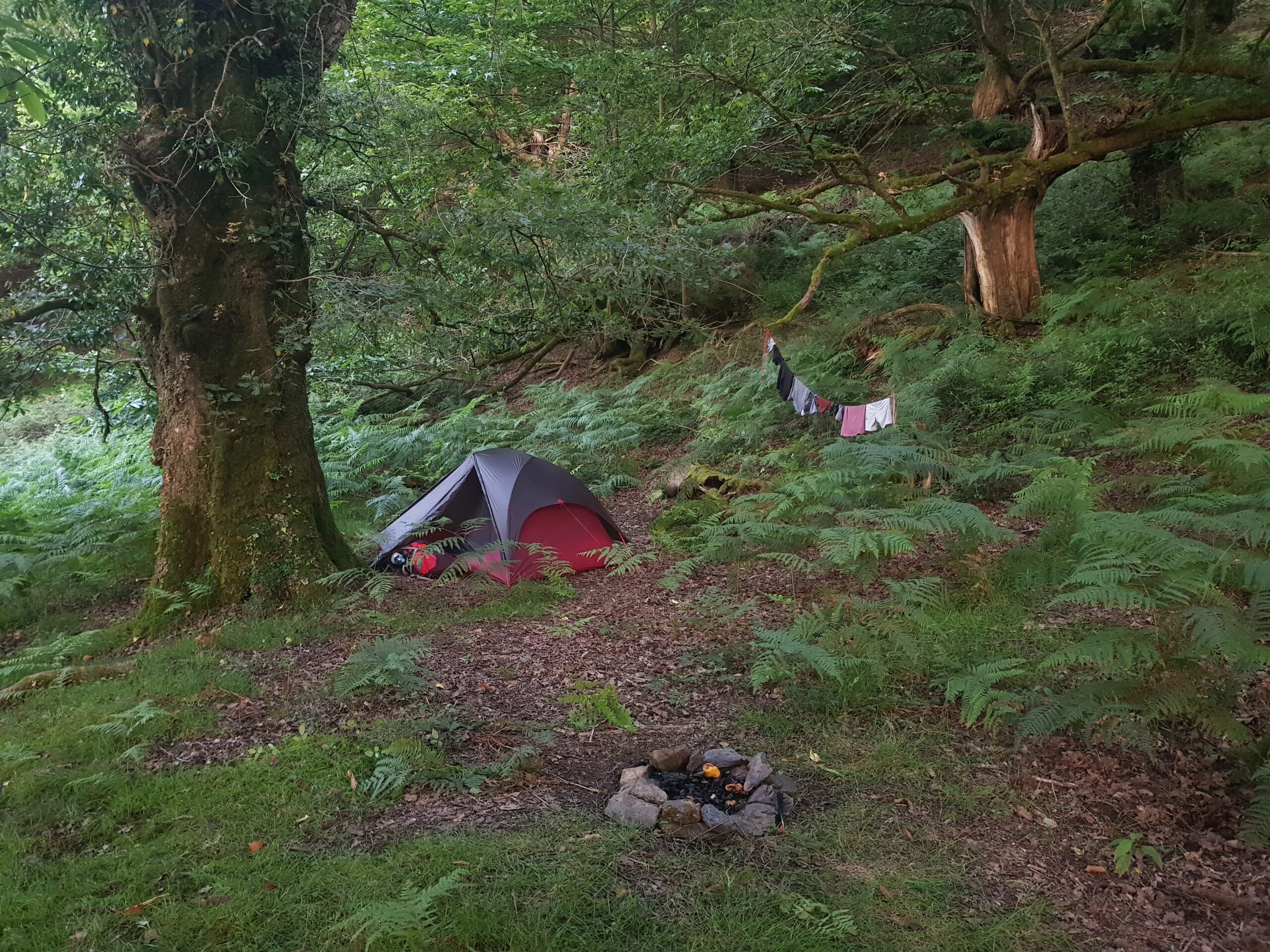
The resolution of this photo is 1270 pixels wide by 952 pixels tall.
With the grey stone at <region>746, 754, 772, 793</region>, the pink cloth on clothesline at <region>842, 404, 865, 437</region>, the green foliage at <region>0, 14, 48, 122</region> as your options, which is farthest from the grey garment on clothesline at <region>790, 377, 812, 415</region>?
the green foliage at <region>0, 14, 48, 122</region>

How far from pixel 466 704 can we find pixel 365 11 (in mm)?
12109

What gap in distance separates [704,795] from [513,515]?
4434 mm

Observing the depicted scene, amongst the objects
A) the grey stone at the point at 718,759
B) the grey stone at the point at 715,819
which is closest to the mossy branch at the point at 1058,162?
the grey stone at the point at 718,759

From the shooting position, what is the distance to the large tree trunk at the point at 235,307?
251 inches

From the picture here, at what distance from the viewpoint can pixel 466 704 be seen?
4.87 metres

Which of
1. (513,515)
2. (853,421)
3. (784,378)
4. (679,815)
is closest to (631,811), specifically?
(679,815)

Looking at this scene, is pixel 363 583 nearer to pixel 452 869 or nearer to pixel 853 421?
pixel 452 869

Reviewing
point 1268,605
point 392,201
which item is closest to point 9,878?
point 1268,605

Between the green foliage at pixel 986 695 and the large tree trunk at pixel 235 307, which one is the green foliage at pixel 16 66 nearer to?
the green foliage at pixel 986 695

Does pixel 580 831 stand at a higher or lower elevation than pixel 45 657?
lower

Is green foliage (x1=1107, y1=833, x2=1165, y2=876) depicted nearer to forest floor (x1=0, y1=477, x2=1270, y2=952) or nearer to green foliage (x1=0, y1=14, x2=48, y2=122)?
forest floor (x1=0, y1=477, x2=1270, y2=952)

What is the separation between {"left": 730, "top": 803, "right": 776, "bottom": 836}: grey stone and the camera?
137 inches

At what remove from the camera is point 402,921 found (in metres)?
2.64

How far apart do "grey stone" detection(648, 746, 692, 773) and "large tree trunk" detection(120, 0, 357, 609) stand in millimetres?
3762
